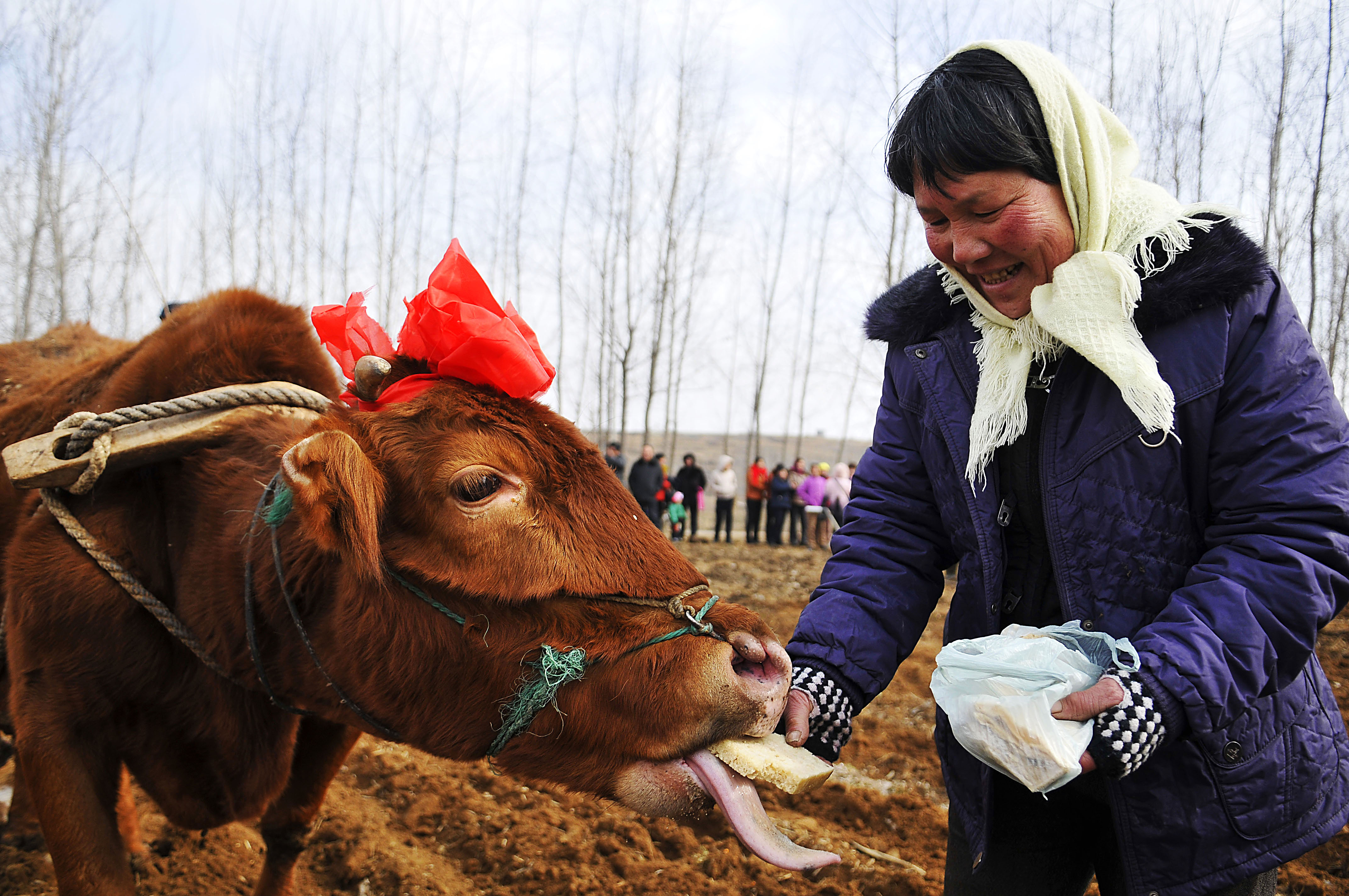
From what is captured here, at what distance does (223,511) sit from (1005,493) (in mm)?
2110

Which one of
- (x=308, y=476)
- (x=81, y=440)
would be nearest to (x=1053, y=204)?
(x=308, y=476)

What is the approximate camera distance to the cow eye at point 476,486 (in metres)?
1.83

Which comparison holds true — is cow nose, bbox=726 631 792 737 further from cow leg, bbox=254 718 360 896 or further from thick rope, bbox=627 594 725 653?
cow leg, bbox=254 718 360 896

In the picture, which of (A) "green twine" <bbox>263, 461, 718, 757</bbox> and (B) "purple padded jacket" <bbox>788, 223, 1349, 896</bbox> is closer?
(B) "purple padded jacket" <bbox>788, 223, 1349, 896</bbox>

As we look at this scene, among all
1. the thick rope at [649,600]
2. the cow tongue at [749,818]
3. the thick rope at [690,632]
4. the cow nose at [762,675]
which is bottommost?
the cow tongue at [749,818]

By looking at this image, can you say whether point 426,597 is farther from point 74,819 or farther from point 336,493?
point 74,819

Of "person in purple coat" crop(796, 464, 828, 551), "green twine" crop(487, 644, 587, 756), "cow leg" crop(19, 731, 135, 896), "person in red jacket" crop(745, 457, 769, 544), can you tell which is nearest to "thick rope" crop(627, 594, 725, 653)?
"green twine" crop(487, 644, 587, 756)

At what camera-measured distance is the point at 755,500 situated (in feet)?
55.1

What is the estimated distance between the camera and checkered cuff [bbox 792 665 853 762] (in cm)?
179

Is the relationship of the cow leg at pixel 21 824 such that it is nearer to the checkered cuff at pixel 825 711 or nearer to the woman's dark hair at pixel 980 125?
the checkered cuff at pixel 825 711

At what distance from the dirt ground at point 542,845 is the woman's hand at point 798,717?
123cm

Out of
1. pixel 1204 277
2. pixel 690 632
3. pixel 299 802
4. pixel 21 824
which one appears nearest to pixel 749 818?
pixel 690 632

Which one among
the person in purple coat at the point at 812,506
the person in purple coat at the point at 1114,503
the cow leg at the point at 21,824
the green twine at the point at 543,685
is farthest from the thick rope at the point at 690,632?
the person in purple coat at the point at 812,506

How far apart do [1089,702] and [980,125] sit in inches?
43.4
